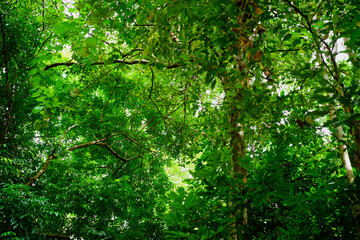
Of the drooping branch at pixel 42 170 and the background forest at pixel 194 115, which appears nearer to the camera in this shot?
the background forest at pixel 194 115

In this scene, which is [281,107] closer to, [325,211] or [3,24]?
[325,211]

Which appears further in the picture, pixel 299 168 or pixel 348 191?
pixel 299 168

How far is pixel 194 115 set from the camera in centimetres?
163

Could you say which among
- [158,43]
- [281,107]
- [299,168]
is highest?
[158,43]

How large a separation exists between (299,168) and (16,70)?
4.40 metres

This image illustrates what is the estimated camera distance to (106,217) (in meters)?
5.29

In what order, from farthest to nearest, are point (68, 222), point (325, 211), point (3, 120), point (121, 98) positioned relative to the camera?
1. point (121, 98)
2. point (68, 222)
3. point (3, 120)
4. point (325, 211)

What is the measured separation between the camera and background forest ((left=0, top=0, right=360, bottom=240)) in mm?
1179

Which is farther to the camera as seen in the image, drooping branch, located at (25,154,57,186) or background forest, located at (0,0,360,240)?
drooping branch, located at (25,154,57,186)

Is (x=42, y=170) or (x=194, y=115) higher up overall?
(x=42, y=170)

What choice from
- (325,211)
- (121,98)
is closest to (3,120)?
(121,98)

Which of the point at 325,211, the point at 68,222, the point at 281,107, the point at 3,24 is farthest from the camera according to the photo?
the point at 68,222

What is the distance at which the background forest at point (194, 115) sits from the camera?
1.18 meters

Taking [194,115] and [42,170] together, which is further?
[42,170]
